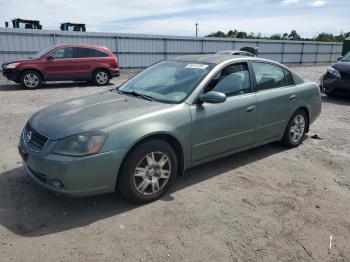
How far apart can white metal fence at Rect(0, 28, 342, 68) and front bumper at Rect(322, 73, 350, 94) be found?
1196 centimetres

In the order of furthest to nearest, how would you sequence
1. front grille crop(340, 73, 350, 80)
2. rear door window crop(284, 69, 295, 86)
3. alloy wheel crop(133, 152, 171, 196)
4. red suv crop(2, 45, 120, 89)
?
red suv crop(2, 45, 120, 89) → front grille crop(340, 73, 350, 80) → rear door window crop(284, 69, 295, 86) → alloy wheel crop(133, 152, 171, 196)

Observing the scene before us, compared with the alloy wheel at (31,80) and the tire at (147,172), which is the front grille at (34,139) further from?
the alloy wheel at (31,80)

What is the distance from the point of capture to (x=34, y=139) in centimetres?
357

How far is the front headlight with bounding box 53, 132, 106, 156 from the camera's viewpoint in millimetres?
3234

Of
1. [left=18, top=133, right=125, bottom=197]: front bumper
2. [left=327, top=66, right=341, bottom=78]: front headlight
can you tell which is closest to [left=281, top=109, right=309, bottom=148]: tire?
[left=18, top=133, right=125, bottom=197]: front bumper

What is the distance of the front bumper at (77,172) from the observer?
319 cm

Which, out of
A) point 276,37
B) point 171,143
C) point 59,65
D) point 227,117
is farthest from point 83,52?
point 276,37

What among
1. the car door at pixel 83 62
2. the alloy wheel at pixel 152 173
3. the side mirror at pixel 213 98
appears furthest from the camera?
the car door at pixel 83 62

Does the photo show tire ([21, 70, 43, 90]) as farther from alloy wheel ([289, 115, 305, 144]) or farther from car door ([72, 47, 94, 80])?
alloy wheel ([289, 115, 305, 144])

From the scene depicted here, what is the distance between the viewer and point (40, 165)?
3.32 metres

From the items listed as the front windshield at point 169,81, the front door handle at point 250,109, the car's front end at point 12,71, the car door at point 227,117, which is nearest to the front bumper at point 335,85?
the car door at point 227,117

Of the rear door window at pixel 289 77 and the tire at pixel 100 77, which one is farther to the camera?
the tire at pixel 100 77

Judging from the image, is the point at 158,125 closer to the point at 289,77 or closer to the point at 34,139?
the point at 34,139

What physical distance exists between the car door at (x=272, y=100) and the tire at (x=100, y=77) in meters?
9.49
